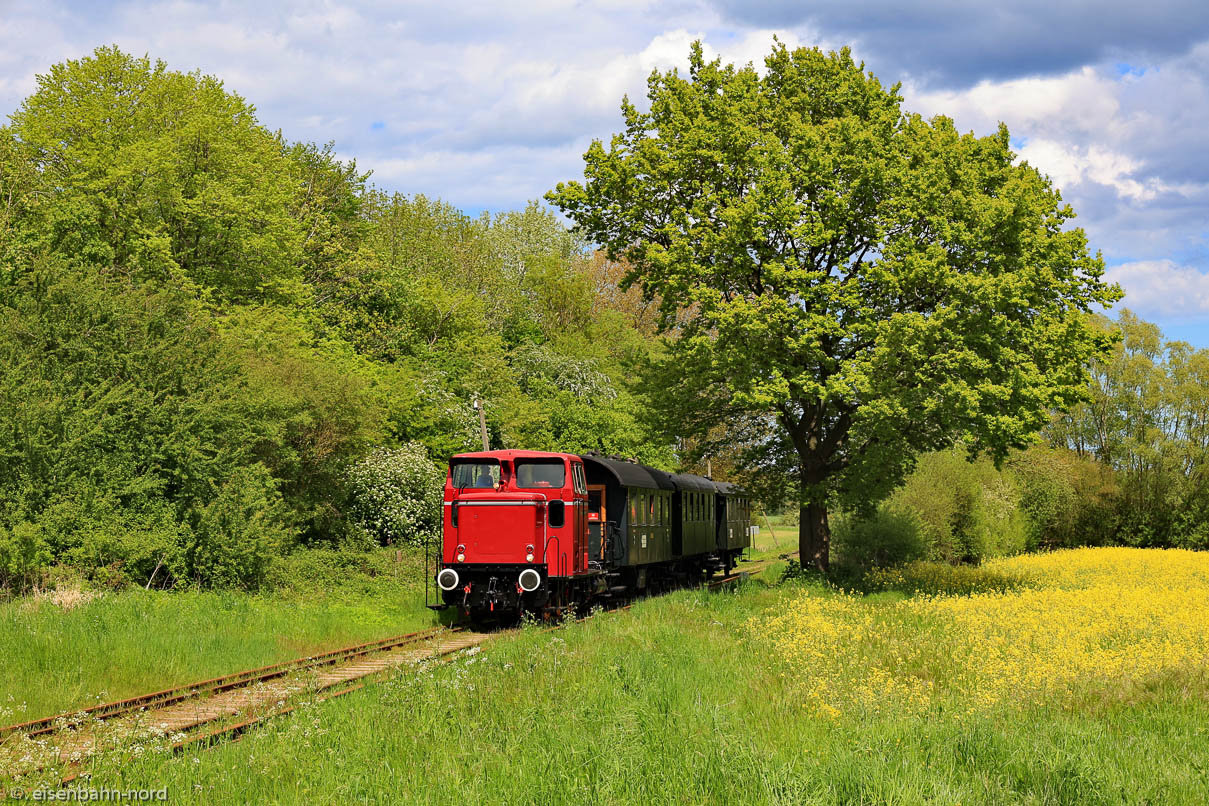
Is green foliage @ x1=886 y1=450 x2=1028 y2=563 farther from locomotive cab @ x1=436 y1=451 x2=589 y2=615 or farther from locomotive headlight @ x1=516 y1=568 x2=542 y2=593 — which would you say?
locomotive headlight @ x1=516 y1=568 x2=542 y2=593

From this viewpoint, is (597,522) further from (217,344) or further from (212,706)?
(212,706)

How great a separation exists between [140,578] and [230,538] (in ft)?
6.47

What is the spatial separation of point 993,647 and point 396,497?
19522 millimetres

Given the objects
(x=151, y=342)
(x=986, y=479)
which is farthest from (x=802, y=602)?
(x=986, y=479)

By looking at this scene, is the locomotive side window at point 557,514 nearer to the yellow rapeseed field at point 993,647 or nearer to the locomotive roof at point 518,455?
the locomotive roof at point 518,455

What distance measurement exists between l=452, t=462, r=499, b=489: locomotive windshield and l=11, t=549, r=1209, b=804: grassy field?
4.62 m

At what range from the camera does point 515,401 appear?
41.6 meters

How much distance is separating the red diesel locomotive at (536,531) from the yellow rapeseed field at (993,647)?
4.43 m

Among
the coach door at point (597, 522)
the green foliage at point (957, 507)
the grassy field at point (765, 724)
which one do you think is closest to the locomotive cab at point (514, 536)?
the coach door at point (597, 522)

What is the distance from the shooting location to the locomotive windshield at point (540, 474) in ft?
71.1

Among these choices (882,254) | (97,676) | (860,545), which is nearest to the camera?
(97,676)

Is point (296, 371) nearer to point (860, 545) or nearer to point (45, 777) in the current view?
point (45, 777)

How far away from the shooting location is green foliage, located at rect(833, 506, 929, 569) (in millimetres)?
37344

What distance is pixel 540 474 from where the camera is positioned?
857 inches
